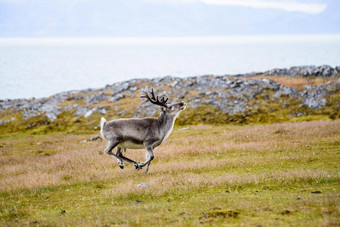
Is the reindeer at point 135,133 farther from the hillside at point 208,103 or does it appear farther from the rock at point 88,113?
the rock at point 88,113

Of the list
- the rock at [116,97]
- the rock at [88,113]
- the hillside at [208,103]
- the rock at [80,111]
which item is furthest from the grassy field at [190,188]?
the rock at [116,97]

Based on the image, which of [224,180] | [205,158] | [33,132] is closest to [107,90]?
[33,132]

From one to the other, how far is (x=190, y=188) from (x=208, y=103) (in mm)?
36587

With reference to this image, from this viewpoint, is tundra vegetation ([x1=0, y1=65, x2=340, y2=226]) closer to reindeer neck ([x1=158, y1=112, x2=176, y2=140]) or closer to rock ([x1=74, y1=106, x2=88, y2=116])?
reindeer neck ([x1=158, y1=112, x2=176, y2=140])

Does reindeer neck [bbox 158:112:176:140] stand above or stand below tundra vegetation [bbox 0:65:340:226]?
above

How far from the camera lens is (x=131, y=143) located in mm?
16172

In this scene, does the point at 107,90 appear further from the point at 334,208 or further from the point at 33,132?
the point at 334,208

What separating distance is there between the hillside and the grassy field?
784 inches

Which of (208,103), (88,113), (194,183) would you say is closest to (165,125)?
(194,183)

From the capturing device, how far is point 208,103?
4941cm

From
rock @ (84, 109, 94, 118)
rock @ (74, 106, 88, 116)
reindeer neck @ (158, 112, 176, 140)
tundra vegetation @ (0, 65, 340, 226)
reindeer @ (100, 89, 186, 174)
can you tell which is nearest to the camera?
tundra vegetation @ (0, 65, 340, 226)

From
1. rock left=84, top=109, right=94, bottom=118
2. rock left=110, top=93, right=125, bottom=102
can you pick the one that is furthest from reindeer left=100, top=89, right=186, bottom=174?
rock left=110, top=93, right=125, bottom=102

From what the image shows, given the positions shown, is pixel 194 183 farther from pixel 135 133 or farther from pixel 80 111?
pixel 80 111

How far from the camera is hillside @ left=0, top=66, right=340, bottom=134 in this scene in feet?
145
